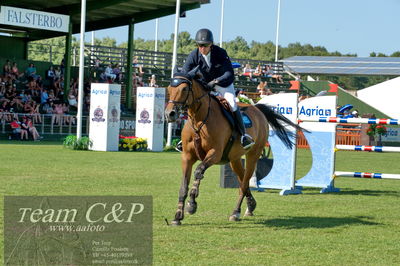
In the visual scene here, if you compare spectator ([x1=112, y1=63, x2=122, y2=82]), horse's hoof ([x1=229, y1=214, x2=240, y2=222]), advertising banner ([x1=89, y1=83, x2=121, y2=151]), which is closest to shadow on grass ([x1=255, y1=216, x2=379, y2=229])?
horse's hoof ([x1=229, y1=214, x2=240, y2=222])

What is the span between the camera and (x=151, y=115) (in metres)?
27.6

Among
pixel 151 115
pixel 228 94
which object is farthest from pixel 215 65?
pixel 151 115

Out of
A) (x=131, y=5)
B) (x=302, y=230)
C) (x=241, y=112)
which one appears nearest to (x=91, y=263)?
(x=302, y=230)

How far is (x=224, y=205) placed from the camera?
1162 cm

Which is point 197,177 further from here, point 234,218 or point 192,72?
point 192,72

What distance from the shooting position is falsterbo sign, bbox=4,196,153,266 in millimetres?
6367

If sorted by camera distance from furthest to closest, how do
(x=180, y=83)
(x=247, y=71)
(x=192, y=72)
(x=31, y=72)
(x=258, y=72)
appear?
(x=258, y=72) → (x=247, y=71) → (x=31, y=72) → (x=192, y=72) → (x=180, y=83)

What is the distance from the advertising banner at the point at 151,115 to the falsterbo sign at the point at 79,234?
1868cm

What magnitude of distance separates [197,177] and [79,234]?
262cm

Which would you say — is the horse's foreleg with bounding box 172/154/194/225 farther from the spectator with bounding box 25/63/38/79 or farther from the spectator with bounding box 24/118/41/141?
the spectator with bounding box 25/63/38/79

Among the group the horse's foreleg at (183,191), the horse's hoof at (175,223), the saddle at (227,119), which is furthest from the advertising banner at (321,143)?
the horse's hoof at (175,223)

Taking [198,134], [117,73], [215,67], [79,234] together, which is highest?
[117,73]

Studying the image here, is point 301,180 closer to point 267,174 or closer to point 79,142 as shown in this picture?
point 267,174

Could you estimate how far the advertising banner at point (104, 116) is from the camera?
86.0 ft
